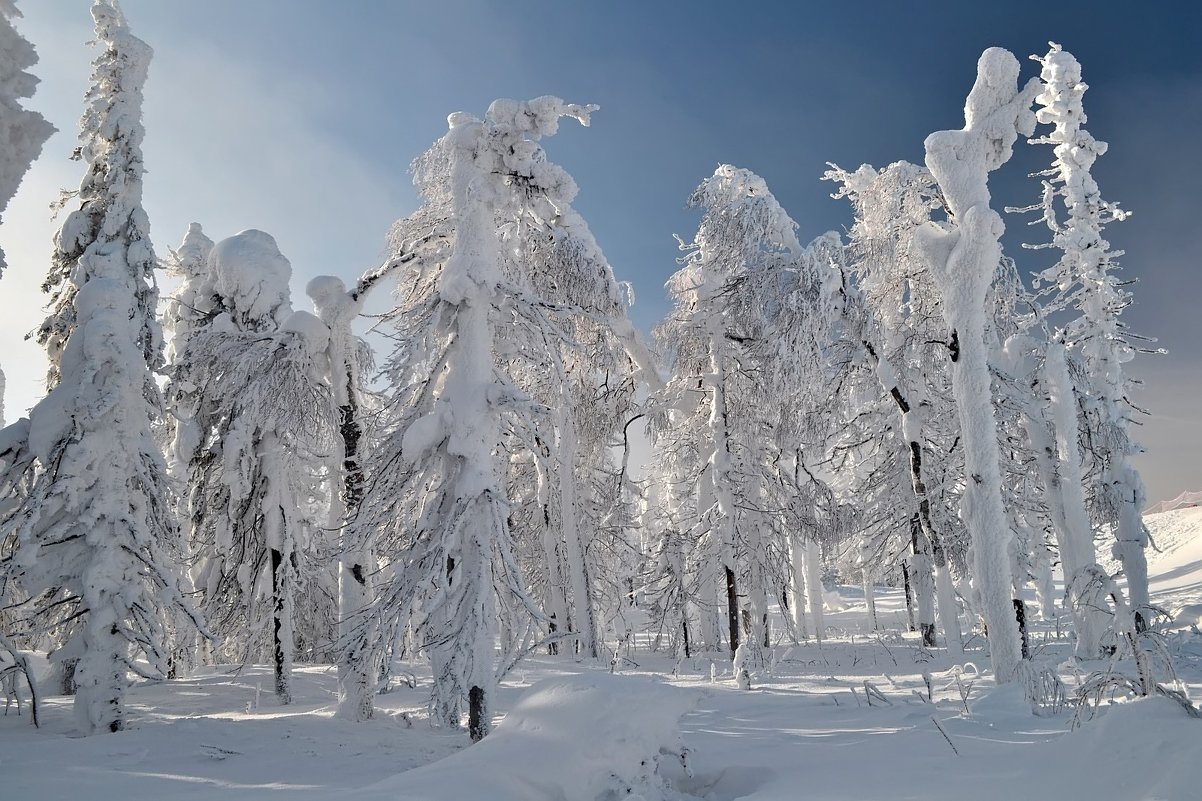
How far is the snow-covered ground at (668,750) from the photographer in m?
3.76

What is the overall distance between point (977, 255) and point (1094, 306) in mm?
8737

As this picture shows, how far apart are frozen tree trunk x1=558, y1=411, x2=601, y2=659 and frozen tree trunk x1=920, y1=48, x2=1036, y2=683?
8091 millimetres

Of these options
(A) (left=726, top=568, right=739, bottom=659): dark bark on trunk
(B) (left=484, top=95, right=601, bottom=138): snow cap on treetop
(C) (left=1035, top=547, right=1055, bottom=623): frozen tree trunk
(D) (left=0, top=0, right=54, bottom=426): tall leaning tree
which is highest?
(B) (left=484, top=95, right=601, bottom=138): snow cap on treetop

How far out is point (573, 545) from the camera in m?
15.6

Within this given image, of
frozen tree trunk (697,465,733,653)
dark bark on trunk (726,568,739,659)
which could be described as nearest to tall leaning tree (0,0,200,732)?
dark bark on trunk (726,568,739,659)

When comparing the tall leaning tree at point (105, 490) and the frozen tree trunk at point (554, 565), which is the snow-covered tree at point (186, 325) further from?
the frozen tree trunk at point (554, 565)

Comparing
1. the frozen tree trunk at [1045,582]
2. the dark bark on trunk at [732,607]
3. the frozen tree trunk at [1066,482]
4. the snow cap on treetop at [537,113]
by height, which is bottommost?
the frozen tree trunk at [1045,582]

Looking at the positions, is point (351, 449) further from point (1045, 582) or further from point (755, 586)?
point (1045, 582)

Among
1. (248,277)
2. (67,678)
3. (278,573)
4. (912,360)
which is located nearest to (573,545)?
(278,573)

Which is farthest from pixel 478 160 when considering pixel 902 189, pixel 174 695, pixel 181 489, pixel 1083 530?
pixel 174 695

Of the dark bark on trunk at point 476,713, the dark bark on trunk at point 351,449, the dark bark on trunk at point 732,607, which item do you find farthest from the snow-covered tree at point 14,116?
the dark bark on trunk at point 732,607

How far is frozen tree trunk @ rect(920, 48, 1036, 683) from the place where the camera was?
872 centimetres

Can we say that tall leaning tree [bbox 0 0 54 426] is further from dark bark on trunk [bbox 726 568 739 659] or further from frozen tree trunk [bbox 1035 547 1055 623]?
frozen tree trunk [bbox 1035 547 1055 623]

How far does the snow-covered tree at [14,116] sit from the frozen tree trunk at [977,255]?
10.0m
